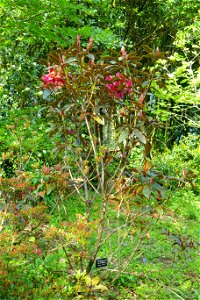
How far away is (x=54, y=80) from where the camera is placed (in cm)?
269

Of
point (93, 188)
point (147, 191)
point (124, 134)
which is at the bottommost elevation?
point (93, 188)

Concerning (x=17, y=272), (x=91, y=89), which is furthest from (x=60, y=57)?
(x=17, y=272)

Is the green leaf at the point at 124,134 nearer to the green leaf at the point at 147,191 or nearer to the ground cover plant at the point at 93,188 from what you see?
the ground cover plant at the point at 93,188

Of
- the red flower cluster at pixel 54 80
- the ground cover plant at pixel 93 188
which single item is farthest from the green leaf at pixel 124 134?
the red flower cluster at pixel 54 80

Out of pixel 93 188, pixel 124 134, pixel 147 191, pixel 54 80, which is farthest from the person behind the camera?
pixel 93 188

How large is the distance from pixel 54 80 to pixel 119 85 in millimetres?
476

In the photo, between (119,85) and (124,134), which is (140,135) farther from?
(119,85)

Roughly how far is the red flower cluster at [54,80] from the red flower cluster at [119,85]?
0.34m

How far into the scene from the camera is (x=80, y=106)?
114 inches

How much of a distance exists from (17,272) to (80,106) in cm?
128

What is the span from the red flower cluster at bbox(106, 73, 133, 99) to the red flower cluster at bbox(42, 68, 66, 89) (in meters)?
0.34

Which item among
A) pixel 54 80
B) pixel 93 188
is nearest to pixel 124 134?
pixel 93 188

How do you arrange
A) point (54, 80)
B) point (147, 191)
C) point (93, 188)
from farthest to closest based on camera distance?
1. point (93, 188)
2. point (54, 80)
3. point (147, 191)

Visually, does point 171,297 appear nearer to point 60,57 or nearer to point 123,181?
point 123,181
